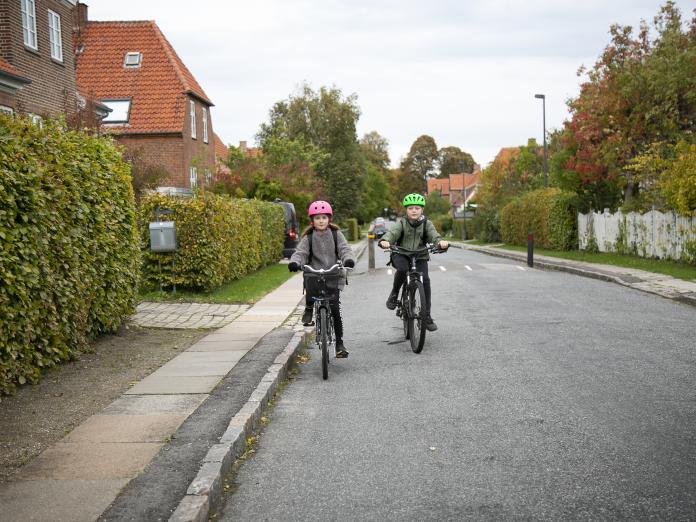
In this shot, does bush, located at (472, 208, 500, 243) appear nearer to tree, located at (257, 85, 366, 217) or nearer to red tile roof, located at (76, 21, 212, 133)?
tree, located at (257, 85, 366, 217)

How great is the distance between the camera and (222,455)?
15.1ft

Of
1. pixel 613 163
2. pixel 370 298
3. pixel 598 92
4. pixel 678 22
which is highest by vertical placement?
pixel 678 22

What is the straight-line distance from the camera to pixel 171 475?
434 centimetres

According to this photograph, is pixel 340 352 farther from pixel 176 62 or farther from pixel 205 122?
pixel 205 122

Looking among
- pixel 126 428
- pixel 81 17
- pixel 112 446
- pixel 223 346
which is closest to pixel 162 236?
pixel 223 346

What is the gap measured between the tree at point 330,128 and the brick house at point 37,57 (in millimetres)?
41346

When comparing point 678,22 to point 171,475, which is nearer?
point 171,475

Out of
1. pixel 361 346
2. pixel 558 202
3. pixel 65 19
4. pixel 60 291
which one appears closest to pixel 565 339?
pixel 361 346

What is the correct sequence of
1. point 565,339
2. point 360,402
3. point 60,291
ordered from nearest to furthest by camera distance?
1. point 360,402
2. point 60,291
3. point 565,339

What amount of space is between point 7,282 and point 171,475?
2495 millimetres

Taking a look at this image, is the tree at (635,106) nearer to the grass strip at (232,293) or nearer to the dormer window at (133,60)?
the grass strip at (232,293)

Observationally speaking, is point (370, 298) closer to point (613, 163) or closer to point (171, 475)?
point (171, 475)

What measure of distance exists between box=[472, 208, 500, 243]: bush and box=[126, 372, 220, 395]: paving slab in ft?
155

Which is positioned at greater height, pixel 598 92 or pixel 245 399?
pixel 598 92
